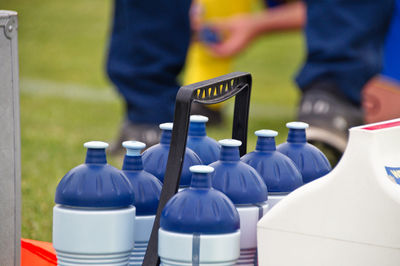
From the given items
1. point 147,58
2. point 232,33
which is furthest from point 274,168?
point 232,33

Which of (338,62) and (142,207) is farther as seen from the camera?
(338,62)

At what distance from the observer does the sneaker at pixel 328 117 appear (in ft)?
9.07

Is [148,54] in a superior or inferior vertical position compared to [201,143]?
superior

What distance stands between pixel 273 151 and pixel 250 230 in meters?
0.20

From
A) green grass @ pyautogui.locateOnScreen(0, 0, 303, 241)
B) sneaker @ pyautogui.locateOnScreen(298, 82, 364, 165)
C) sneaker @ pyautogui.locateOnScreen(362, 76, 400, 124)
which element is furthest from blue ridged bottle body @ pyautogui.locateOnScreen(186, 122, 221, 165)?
sneaker @ pyautogui.locateOnScreen(362, 76, 400, 124)

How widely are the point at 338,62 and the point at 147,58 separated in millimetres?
770

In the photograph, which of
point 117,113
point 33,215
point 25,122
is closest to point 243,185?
point 33,215

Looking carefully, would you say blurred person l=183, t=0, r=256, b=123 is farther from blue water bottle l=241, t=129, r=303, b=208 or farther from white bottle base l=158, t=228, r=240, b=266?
white bottle base l=158, t=228, r=240, b=266

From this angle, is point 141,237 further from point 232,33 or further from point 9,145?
point 232,33

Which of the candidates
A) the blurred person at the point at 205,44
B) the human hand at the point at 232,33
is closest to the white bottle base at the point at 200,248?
the blurred person at the point at 205,44

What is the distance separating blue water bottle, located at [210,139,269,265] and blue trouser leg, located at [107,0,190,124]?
179 cm

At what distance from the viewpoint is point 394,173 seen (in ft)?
4.31

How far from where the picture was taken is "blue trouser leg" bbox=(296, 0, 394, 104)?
2836 mm

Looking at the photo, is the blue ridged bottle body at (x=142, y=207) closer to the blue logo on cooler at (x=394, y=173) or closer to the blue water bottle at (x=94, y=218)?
the blue water bottle at (x=94, y=218)
